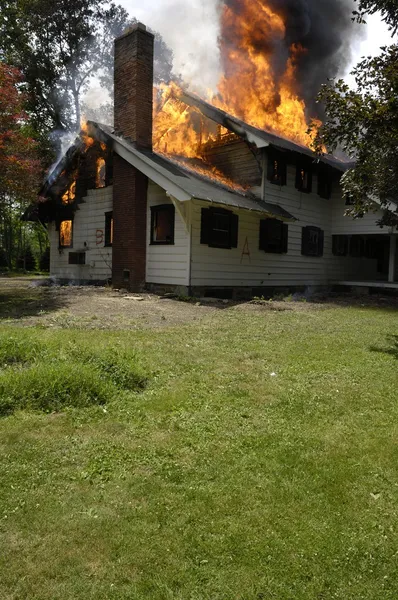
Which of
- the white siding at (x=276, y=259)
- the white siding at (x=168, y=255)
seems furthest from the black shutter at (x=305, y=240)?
the white siding at (x=168, y=255)

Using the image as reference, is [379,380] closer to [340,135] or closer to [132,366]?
[132,366]

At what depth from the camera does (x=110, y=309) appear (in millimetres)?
10805

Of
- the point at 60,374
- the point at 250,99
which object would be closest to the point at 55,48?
the point at 250,99

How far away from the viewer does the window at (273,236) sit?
17203 millimetres

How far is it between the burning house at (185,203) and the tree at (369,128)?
4.83m

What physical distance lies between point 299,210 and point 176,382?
15.6m

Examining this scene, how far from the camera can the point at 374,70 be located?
783 cm

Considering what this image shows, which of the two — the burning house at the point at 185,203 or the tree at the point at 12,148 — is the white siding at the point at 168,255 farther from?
the tree at the point at 12,148

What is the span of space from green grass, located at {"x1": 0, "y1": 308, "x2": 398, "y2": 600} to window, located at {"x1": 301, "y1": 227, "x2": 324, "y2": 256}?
1440cm

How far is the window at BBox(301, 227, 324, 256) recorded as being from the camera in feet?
65.0

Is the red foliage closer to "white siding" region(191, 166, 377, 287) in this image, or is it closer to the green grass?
"white siding" region(191, 166, 377, 287)

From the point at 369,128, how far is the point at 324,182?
13436 mm

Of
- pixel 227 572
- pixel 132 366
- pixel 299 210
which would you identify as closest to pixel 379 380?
pixel 132 366

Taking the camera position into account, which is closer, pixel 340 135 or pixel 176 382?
pixel 176 382
